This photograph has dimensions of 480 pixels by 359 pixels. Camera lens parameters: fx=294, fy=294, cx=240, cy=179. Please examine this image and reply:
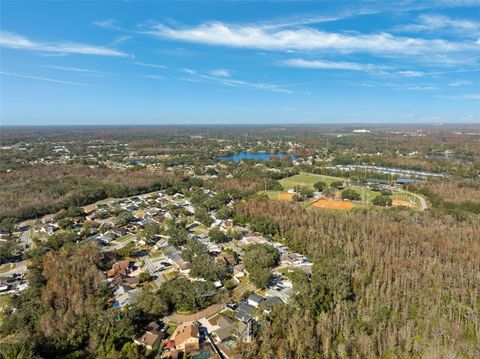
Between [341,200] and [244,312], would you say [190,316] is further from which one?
[341,200]

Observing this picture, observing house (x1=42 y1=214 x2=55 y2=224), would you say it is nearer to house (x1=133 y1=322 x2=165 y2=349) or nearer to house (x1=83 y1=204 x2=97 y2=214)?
house (x1=83 y1=204 x2=97 y2=214)

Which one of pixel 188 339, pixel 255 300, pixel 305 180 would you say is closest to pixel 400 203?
pixel 305 180

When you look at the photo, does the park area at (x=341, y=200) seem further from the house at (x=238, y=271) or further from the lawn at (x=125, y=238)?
the lawn at (x=125, y=238)

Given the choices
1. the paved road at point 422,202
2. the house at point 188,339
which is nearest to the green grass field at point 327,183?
the paved road at point 422,202

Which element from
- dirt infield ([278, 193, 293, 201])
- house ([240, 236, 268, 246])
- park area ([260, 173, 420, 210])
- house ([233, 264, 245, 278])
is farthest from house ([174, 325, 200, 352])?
A: dirt infield ([278, 193, 293, 201])

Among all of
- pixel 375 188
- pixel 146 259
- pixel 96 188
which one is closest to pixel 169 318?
pixel 146 259
